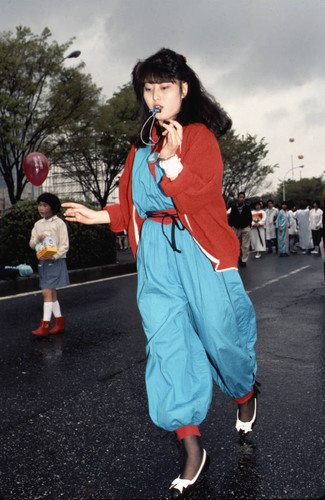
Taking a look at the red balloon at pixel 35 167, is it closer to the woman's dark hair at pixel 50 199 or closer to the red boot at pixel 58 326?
the woman's dark hair at pixel 50 199

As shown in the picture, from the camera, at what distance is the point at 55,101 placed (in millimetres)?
17734

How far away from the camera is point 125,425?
2766 mm

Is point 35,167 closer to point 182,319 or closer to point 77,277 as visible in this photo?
point 77,277

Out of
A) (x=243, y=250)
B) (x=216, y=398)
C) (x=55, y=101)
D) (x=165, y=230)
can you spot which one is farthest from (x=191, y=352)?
(x=55, y=101)

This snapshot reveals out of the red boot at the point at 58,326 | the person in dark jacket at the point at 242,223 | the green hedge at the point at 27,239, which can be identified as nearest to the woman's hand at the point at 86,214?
the red boot at the point at 58,326

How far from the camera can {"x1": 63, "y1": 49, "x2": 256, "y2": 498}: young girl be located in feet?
6.59

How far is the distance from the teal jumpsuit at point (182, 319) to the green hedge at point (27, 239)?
8206 mm

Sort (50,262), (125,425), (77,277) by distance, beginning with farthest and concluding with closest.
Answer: (77,277) < (50,262) < (125,425)

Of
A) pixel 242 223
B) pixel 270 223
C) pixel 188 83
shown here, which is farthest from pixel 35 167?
pixel 188 83

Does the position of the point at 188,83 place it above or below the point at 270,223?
above

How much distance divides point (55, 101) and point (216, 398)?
16.4m

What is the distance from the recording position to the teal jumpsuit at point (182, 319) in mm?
2039

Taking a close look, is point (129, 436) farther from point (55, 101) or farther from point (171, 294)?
point (55, 101)

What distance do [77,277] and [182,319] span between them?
8.55m
